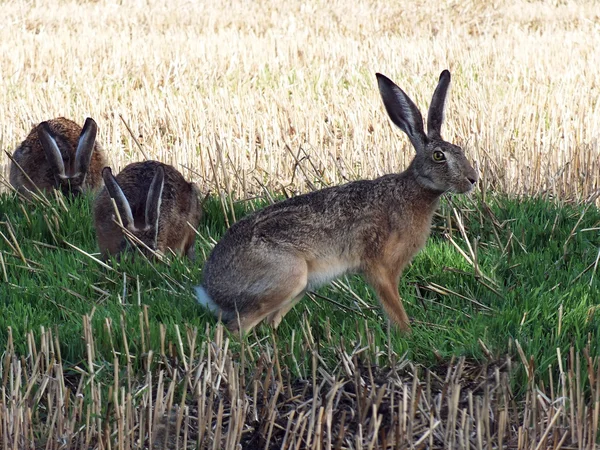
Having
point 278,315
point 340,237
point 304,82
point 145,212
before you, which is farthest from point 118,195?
point 304,82

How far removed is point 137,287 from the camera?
16.8ft

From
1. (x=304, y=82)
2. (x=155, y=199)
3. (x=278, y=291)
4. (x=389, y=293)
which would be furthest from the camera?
(x=304, y=82)

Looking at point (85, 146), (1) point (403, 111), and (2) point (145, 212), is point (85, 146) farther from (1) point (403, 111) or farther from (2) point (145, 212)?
(1) point (403, 111)

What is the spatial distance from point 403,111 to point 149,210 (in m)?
1.73

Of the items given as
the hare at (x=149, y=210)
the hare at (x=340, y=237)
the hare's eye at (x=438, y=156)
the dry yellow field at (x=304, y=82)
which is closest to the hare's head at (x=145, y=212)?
the hare at (x=149, y=210)

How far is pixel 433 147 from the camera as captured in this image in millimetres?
5020

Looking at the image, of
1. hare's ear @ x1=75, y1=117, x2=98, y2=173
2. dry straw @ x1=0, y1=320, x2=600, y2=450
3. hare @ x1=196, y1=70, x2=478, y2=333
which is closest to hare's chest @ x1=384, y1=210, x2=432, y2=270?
hare @ x1=196, y1=70, x2=478, y2=333

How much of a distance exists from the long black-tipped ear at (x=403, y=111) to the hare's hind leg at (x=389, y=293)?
2.34 feet

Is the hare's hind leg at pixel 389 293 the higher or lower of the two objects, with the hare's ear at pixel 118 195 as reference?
lower

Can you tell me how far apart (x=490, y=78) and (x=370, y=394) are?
24.9 ft

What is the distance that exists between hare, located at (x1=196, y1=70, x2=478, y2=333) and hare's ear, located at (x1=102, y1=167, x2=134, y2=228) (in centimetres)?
108

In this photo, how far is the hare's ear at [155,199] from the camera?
580cm

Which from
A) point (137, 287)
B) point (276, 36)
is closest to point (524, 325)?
point (137, 287)

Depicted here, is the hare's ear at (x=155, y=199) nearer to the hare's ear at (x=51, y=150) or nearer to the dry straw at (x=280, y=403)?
the hare's ear at (x=51, y=150)
